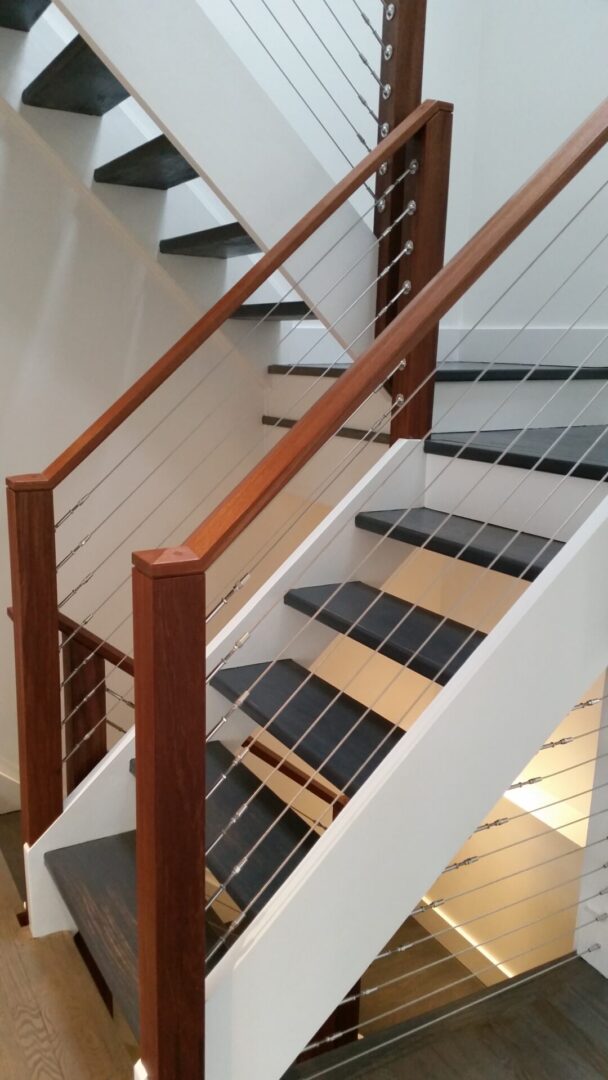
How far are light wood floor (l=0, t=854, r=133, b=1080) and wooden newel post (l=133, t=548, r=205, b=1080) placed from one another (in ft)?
1.44

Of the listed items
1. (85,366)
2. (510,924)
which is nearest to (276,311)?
(85,366)

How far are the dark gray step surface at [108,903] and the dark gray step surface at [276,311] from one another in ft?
5.61

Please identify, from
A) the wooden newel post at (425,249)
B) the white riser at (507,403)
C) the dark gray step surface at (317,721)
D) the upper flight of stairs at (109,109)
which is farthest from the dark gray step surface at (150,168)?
the dark gray step surface at (317,721)

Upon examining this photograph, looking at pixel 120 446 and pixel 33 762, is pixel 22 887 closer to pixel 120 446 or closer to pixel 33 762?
pixel 33 762

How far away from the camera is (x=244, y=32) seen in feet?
10.0

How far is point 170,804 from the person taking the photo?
1.26 meters

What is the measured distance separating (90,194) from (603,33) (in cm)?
210

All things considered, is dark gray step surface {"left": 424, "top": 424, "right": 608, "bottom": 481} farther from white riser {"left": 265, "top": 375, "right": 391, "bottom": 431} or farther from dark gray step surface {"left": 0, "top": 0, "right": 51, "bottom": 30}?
dark gray step surface {"left": 0, "top": 0, "right": 51, "bottom": 30}

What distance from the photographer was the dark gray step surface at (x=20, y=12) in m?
2.40

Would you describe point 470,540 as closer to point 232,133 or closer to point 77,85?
point 232,133

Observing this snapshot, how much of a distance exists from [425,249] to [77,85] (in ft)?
4.01

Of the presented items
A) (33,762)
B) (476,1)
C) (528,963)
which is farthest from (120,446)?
(528,963)

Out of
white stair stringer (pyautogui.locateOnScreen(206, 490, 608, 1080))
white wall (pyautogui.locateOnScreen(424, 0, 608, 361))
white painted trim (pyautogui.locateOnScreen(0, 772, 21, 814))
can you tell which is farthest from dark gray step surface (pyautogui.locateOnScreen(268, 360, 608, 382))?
white painted trim (pyautogui.locateOnScreen(0, 772, 21, 814))

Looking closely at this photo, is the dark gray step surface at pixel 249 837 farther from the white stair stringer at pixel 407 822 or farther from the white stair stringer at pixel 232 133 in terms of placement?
the white stair stringer at pixel 232 133
